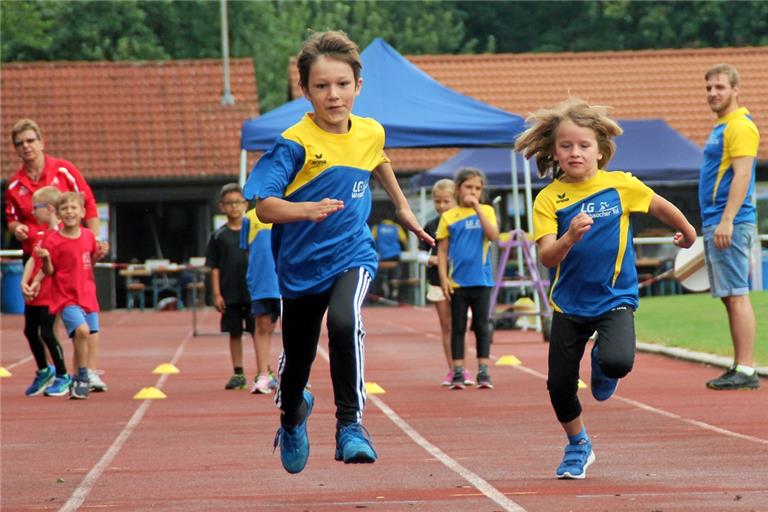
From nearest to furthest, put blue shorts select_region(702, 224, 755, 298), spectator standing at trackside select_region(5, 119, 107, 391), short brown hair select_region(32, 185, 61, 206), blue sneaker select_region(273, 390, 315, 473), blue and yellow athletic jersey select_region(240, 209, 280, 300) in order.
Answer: blue sneaker select_region(273, 390, 315, 473)
blue shorts select_region(702, 224, 755, 298)
blue and yellow athletic jersey select_region(240, 209, 280, 300)
short brown hair select_region(32, 185, 61, 206)
spectator standing at trackside select_region(5, 119, 107, 391)

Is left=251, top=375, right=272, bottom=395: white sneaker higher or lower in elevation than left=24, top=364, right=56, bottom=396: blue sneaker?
higher

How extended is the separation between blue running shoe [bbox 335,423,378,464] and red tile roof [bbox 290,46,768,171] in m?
29.9

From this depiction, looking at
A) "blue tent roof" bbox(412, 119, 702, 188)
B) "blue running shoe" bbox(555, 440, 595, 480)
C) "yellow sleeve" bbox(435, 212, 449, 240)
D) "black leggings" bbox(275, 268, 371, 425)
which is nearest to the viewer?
"black leggings" bbox(275, 268, 371, 425)

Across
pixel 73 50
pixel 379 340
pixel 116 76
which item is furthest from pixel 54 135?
pixel 379 340

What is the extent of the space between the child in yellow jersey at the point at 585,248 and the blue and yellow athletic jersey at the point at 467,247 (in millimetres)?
5696

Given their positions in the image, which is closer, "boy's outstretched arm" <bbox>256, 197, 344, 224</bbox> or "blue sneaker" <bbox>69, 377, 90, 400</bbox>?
"boy's outstretched arm" <bbox>256, 197, 344, 224</bbox>

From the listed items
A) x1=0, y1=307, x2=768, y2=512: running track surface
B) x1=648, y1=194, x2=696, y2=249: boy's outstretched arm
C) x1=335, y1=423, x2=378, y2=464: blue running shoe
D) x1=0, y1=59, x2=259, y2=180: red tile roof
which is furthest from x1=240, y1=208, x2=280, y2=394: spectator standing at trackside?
x1=0, y1=59, x2=259, y2=180: red tile roof

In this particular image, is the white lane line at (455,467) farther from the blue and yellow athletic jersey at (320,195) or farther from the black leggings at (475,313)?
the black leggings at (475,313)

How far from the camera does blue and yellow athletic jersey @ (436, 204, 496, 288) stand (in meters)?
13.3

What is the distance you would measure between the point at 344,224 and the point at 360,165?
0.27 m

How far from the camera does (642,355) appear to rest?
1653 cm

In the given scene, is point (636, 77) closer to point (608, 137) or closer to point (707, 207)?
point (707, 207)

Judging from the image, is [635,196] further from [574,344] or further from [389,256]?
[389,256]

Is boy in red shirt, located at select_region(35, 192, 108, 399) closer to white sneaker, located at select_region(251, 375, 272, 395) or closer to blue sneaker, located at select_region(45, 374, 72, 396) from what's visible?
blue sneaker, located at select_region(45, 374, 72, 396)
